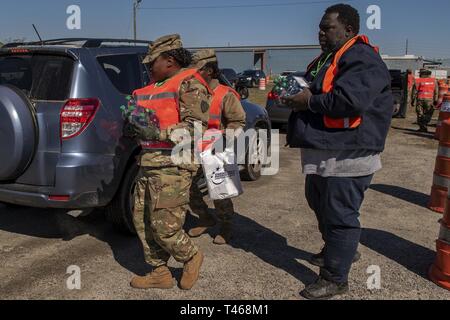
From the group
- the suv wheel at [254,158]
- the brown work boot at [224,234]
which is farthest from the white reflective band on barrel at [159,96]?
the suv wheel at [254,158]

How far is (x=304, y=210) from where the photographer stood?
5.30m

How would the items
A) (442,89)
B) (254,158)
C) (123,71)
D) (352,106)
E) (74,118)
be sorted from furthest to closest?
(442,89) → (254,158) → (123,71) → (74,118) → (352,106)

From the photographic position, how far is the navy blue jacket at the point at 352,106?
2748mm

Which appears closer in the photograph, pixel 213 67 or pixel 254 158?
pixel 213 67

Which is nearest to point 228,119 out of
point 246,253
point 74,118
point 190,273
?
point 246,253

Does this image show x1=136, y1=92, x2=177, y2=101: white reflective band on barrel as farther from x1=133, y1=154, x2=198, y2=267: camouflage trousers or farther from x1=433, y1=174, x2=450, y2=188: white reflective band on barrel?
x1=433, y1=174, x2=450, y2=188: white reflective band on barrel

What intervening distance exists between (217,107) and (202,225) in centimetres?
126

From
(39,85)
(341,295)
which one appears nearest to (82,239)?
(39,85)

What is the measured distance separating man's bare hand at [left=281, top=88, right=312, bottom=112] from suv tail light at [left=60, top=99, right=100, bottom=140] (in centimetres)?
162

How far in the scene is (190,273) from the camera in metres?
3.32

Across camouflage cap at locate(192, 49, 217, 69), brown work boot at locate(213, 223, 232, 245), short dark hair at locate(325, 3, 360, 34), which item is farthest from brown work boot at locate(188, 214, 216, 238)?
short dark hair at locate(325, 3, 360, 34)

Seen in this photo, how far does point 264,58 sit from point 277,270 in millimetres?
57949

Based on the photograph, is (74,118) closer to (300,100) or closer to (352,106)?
(300,100)
